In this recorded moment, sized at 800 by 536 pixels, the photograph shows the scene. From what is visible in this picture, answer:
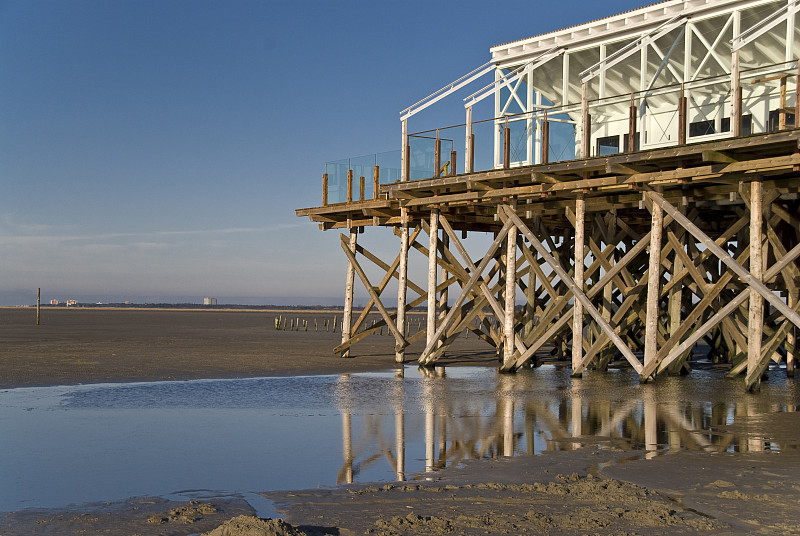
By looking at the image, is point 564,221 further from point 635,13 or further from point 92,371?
point 92,371

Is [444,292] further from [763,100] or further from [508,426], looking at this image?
[508,426]

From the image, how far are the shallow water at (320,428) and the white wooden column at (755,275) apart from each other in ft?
2.55

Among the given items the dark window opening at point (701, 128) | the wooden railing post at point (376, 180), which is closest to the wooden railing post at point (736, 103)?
the dark window opening at point (701, 128)

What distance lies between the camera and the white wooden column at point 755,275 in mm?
16453

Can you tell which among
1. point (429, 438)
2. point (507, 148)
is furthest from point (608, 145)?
point (429, 438)

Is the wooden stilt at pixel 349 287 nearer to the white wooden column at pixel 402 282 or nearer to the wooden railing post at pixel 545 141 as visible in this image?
the white wooden column at pixel 402 282

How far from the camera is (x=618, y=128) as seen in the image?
2403cm

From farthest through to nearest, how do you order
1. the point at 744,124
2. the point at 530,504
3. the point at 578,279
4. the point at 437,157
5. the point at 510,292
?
the point at 437,157 < the point at 744,124 < the point at 510,292 < the point at 578,279 < the point at 530,504

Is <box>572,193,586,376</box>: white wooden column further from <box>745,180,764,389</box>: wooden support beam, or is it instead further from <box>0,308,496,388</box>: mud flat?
<box>0,308,496,388</box>: mud flat

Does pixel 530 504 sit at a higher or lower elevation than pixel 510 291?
lower

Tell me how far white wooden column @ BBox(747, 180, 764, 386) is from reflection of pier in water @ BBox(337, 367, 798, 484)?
40.5 inches

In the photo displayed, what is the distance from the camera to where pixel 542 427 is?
486 inches

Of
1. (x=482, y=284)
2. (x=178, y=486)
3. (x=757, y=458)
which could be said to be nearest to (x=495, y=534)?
(x=178, y=486)

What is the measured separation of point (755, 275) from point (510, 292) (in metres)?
6.10
